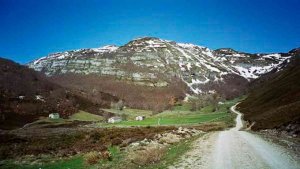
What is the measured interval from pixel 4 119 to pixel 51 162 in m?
156

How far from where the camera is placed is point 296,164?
23.2 meters

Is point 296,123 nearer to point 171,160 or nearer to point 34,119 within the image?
point 171,160

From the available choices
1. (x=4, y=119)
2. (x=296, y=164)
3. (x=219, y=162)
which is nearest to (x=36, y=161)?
(x=219, y=162)

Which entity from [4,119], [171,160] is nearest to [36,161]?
[171,160]

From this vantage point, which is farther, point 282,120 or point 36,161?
point 282,120

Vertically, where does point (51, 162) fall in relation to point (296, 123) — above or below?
below

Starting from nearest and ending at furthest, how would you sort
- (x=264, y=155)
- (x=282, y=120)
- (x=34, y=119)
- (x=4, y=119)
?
(x=264, y=155) < (x=282, y=120) < (x=4, y=119) < (x=34, y=119)

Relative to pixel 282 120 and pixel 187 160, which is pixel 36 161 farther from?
pixel 282 120

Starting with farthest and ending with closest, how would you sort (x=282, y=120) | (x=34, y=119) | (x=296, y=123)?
1. (x=34, y=119)
2. (x=282, y=120)
3. (x=296, y=123)

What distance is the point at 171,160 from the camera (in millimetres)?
28859

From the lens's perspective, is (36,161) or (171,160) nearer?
(171,160)

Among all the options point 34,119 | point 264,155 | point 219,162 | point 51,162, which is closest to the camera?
point 219,162

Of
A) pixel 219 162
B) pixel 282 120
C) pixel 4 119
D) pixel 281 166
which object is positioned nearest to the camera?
pixel 281 166

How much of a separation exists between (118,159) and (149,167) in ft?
20.0
